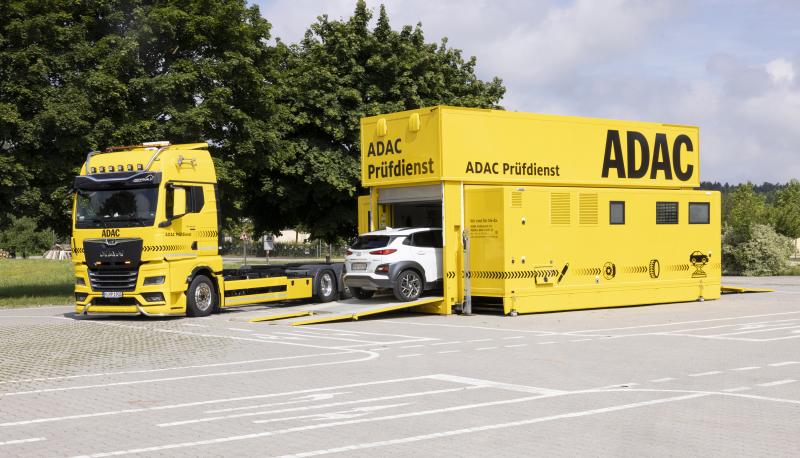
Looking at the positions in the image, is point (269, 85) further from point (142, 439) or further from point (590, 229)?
point (142, 439)

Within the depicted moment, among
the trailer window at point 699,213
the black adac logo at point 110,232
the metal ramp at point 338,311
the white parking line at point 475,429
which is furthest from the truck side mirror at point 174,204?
the trailer window at point 699,213

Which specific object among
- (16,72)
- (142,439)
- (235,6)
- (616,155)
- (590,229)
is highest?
(235,6)

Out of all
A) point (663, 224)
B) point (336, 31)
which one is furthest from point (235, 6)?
point (663, 224)

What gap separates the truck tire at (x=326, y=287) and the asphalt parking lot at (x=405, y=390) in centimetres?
589

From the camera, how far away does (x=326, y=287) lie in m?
25.0

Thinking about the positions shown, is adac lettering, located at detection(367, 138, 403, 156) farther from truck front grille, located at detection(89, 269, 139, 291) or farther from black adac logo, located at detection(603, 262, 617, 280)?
truck front grille, located at detection(89, 269, 139, 291)

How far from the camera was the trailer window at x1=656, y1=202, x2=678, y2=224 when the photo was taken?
24.2 meters

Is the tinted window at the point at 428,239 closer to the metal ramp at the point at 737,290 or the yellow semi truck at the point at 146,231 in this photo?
the yellow semi truck at the point at 146,231

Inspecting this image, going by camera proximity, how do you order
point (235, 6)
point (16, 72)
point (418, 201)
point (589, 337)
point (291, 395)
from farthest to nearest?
point (235, 6)
point (16, 72)
point (418, 201)
point (589, 337)
point (291, 395)

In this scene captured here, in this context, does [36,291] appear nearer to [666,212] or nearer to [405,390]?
[666,212]

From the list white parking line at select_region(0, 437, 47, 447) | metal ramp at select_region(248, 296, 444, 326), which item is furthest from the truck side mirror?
white parking line at select_region(0, 437, 47, 447)

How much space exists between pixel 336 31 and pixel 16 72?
13127 mm

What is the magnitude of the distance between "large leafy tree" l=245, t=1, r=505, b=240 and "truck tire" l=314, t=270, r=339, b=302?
859cm

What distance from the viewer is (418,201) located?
22.7 meters
